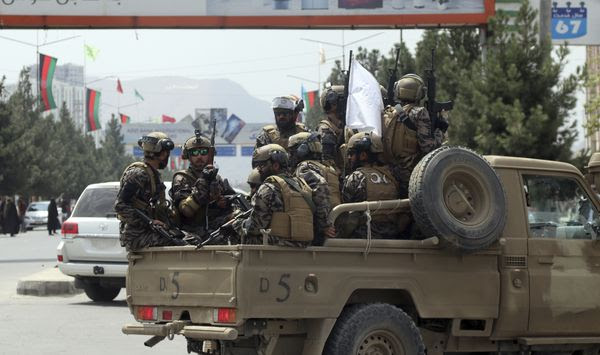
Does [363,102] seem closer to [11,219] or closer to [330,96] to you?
[330,96]

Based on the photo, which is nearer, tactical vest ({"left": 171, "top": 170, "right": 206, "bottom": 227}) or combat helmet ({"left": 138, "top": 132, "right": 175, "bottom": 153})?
tactical vest ({"left": 171, "top": 170, "right": 206, "bottom": 227})

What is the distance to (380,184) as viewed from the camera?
8.93m

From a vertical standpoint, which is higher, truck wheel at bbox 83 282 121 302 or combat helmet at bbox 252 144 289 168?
combat helmet at bbox 252 144 289 168

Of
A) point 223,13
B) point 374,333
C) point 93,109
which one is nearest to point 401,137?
point 374,333

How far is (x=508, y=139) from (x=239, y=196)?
15975 mm

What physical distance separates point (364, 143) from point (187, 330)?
2120mm

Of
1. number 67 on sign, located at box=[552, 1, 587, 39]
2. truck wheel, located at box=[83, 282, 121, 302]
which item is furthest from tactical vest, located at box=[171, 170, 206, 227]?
number 67 on sign, located at box=[552, 1, 587, 39]

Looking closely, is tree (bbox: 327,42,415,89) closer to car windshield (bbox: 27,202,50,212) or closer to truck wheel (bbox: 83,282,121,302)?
truck wheel (bbox: 83,282,121,302)

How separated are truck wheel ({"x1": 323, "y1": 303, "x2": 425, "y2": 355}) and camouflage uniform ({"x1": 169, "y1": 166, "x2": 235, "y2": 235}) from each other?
1.76m

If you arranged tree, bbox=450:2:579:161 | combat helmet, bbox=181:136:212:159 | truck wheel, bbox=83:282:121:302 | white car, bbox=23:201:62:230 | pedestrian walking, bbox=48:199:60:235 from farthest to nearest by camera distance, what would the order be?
1. white car, bbox=23:201:62:230
2. pedestrian walking, bbox=48:199:60:235
3. tree, bbox=450:2:579:161
4. truck wheel, bbox=83:282:121:302
5. combat helmet, bbox=181:136:212:159

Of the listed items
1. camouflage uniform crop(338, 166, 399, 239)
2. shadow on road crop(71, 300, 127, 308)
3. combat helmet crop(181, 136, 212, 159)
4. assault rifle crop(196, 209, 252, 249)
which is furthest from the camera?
shadow on road crop(71, 300, 127, 308)

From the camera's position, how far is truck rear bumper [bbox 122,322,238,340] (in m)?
7.64

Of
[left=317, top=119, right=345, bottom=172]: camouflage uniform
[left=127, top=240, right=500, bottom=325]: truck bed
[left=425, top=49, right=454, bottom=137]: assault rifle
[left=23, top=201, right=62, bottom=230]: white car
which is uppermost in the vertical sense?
[left=425, top=49, right=454, bottom=137]: assault rifle

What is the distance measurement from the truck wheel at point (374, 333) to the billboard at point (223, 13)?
22874 mm
